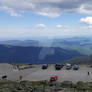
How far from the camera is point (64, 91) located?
118ft

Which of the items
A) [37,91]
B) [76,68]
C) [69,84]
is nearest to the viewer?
[37,91]

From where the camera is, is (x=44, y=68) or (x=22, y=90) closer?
(x=22, y=90)

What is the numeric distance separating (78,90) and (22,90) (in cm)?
1277

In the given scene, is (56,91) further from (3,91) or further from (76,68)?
(76,68)

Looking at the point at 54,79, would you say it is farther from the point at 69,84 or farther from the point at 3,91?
the point at 3,91

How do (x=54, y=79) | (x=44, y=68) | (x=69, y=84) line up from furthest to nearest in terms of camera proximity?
(x=44, y=68), (x=54, y=79), (x=69, y=84)

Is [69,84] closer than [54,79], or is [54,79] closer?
[69,84]

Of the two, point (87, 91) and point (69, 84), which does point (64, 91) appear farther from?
point (69, 84)

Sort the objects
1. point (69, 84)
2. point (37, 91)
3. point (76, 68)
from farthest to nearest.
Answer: point (76, 68), point (69, 84), point (37, 91)

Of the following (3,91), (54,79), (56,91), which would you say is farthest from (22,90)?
(54,79)

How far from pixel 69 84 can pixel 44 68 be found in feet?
136

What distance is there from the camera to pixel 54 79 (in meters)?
54.5

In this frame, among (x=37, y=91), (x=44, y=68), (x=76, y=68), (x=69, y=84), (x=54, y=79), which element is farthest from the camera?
(x=44, y=68)

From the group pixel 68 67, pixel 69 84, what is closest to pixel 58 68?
pixel 68 67
